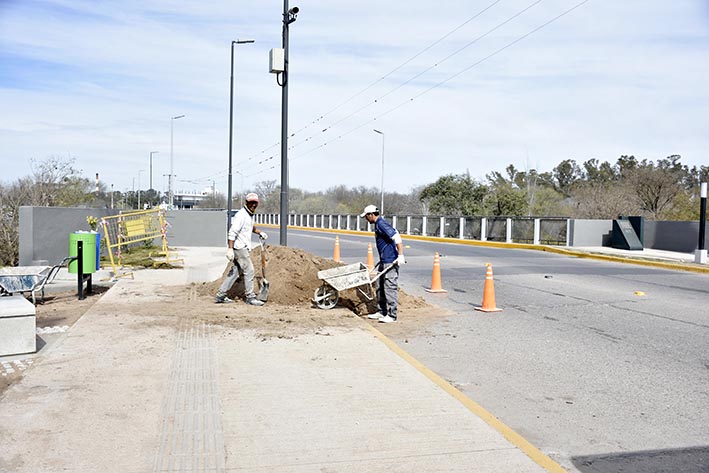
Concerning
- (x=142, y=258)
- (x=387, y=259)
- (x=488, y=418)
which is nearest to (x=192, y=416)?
(x=488, y=418)

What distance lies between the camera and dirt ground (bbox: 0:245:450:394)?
8.86 meters

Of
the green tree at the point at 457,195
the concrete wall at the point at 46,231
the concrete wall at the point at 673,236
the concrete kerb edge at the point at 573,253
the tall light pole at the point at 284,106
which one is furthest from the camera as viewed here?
the green tree at the point at 457,195

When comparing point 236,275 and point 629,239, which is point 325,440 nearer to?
point 236,275

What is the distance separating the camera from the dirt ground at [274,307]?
8859 millimetres

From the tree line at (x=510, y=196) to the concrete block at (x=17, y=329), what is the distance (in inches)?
493

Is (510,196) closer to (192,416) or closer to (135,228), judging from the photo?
(135,228)

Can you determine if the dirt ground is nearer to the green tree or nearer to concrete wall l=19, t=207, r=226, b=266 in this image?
concrete wall l=19, t=207, r=226, b=266

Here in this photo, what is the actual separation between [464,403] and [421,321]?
14.1 ft

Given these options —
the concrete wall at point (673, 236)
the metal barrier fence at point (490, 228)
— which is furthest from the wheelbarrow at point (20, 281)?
the metal barrier fence at point (490, 228)

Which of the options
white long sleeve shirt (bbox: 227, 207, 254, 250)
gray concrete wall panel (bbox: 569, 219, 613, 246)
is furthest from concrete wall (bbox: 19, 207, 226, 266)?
gray concrete wall panel (bbox: 569, 219, 613, 246)

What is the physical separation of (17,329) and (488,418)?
4.89 metres

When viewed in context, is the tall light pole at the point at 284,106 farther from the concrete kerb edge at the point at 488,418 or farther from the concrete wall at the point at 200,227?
the concrete wall at the point at 200,227

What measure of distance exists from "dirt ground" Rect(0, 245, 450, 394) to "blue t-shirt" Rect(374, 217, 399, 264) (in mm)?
977

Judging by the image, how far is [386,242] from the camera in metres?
9.61
